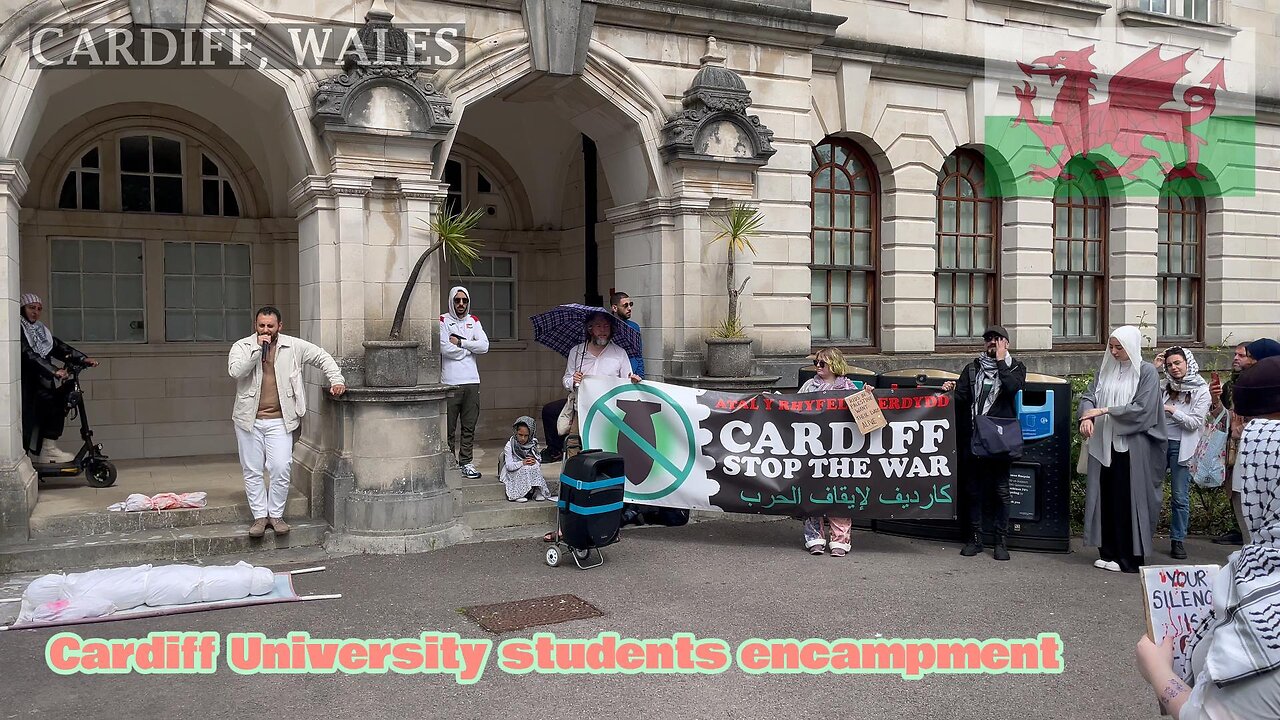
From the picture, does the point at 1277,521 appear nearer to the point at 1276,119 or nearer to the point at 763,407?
the point at 763,407

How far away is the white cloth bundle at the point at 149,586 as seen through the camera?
267 inches

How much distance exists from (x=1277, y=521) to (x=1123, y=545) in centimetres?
633

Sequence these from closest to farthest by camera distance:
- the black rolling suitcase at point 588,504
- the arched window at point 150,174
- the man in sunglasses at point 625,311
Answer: the black rolling suitcase at point 588,504
the man in sunglasses at point 625,311
the arched window at point 150,174

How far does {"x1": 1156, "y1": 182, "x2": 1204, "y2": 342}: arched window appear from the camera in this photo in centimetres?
1636

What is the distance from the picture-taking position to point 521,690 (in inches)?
220

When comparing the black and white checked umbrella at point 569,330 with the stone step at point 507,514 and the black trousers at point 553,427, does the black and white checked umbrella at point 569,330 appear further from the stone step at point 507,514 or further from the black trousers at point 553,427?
the stone step at point 507,514

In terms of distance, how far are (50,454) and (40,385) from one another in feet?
2.57

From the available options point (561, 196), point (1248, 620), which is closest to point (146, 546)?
point (561, 196)

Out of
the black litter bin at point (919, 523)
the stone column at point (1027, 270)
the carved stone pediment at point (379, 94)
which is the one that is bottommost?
the black litter bin at point (919, 523)

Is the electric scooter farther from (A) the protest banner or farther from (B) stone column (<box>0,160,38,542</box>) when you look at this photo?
(A) the protest banner

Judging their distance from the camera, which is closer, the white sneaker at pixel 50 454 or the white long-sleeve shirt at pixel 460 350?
the white sneaker at pixel 50 454

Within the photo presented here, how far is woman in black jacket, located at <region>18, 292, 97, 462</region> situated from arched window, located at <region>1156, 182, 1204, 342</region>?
49.5 feet

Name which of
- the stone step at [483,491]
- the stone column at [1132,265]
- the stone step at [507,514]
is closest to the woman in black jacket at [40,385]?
the stone step at [483,491]

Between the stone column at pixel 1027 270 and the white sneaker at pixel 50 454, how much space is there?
1162 cm
